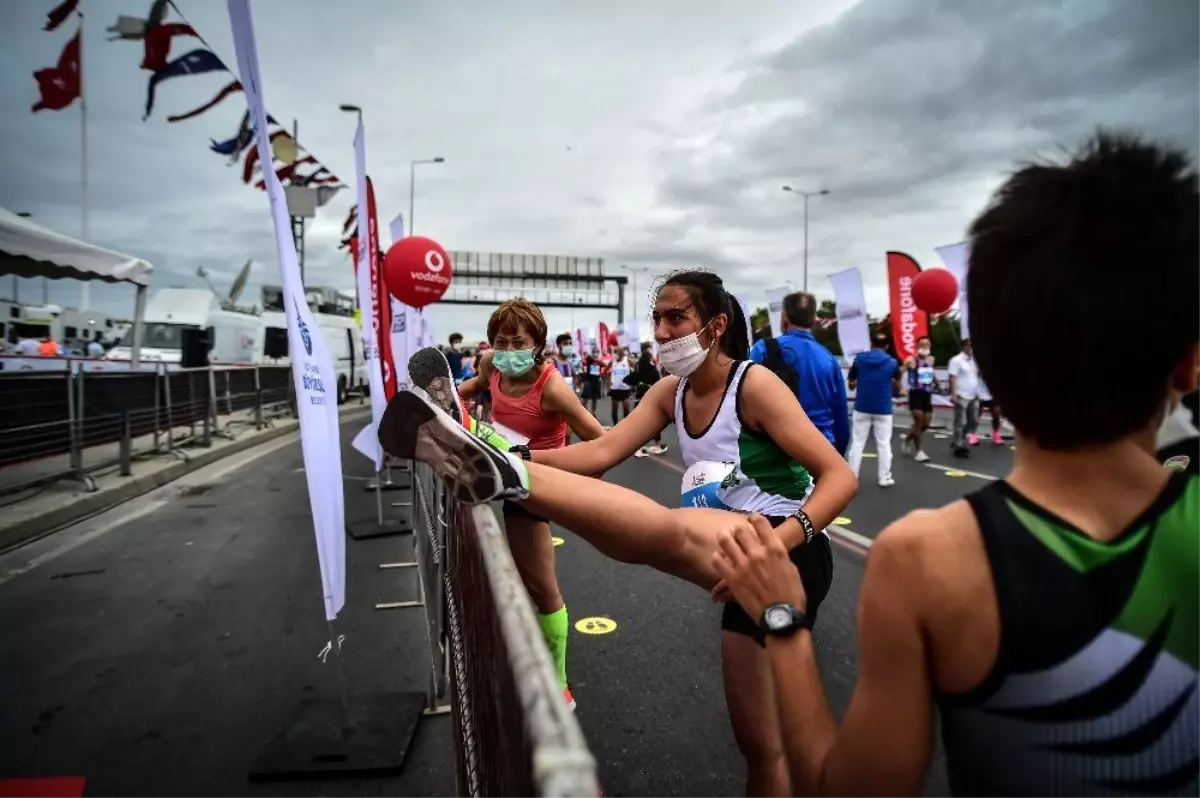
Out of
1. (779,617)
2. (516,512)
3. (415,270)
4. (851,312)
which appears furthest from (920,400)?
(779,617)

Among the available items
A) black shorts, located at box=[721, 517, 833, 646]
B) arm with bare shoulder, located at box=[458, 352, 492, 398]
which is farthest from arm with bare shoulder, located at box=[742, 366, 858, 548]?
arm with bare shoulder, located at box=[458, 352, 492, 398]

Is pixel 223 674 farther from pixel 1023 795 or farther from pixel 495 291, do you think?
pixel 495 291

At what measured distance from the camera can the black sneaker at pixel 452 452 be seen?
1.94 meters

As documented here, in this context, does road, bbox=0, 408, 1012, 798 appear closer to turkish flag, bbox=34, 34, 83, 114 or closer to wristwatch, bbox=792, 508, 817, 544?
wristwatch, bbox=792, 508, 817, 544

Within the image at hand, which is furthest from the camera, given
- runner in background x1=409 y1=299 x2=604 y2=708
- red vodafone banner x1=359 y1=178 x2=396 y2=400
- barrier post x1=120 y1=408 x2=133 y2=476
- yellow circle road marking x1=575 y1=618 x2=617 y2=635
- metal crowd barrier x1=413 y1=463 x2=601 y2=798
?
barrier post x1=120 y1=408 x2=133 y2=476

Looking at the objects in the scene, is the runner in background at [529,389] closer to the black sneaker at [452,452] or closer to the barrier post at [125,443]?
the black sneaker at [452,452]

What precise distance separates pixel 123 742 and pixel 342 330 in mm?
22468

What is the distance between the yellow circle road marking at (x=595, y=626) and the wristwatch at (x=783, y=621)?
10.4ft

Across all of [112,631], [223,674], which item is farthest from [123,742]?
[112,631]

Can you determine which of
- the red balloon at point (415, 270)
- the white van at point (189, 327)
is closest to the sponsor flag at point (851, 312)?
the red balloon at point (415, 270)

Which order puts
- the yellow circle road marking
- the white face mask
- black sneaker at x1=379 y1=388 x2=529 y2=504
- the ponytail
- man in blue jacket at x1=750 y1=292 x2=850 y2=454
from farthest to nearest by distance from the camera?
man in blue jacket at x1=750 y1=292 x2=850 y2=454, the yellow circle road marking, the ponytail, the white face mask, black sneaker at x1=379 y1=388 x2=529 y2=504

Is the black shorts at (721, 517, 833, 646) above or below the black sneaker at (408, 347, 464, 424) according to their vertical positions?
below

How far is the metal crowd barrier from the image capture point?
71 centimetres

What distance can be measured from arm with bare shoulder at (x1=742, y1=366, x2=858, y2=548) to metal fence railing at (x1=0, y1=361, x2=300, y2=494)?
7.23m
